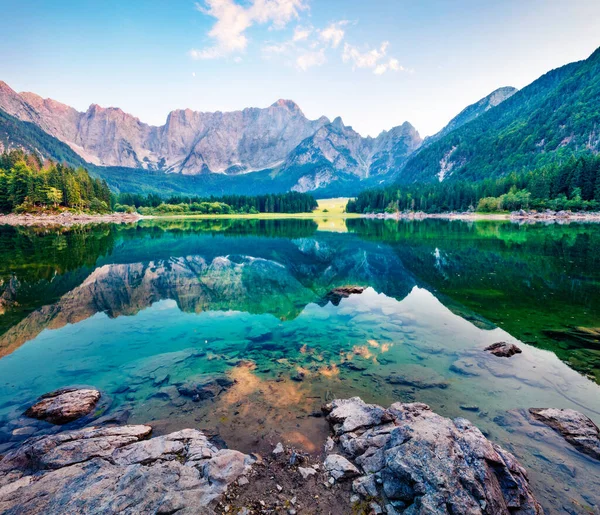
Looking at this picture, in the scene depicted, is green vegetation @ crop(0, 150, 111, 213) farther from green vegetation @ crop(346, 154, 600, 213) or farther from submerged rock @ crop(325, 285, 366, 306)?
green vegetation @ crop(346, 154, 600, 213)

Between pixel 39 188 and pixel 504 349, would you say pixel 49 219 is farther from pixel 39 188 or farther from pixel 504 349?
pixel 504 349

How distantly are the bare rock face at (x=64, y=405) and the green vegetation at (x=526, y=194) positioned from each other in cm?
15231

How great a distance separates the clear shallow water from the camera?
34.4 feet

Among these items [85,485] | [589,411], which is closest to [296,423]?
[85,485]

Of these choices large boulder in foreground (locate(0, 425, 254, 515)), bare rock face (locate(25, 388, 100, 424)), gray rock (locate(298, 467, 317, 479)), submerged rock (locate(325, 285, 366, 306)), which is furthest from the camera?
submerged rock (locate(325, 285, 366, 306))

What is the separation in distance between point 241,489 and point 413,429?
4782 millimetres

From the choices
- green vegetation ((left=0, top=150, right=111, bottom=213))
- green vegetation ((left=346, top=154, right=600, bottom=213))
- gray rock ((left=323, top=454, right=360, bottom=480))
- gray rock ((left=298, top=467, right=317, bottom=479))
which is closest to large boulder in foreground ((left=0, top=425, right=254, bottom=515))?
gray rock ((left=298, top=467, right=317, bottom=479))

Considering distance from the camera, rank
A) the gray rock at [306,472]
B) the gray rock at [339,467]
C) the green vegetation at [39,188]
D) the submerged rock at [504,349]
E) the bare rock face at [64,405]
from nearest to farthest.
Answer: the gray rock at [339,467] < the gray rock at [306,472] < the bare rock face at [64,405] < the submerged rock at [504,349] < the green vegetation at [39,188]

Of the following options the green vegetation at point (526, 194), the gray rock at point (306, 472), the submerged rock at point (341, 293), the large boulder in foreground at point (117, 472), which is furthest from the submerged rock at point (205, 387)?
the green vegetation at point (526, 194)

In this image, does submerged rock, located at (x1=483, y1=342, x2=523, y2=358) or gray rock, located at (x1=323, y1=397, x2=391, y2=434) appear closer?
gray rock, located at (x1=323, y1=397, x2=391, y2=434)

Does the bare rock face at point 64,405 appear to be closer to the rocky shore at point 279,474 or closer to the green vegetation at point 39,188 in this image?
the rocky shore at point 279,474

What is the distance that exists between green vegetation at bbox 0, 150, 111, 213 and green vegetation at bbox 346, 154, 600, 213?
165m

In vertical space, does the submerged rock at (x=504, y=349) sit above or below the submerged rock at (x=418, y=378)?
above

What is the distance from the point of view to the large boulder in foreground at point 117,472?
650 cm
